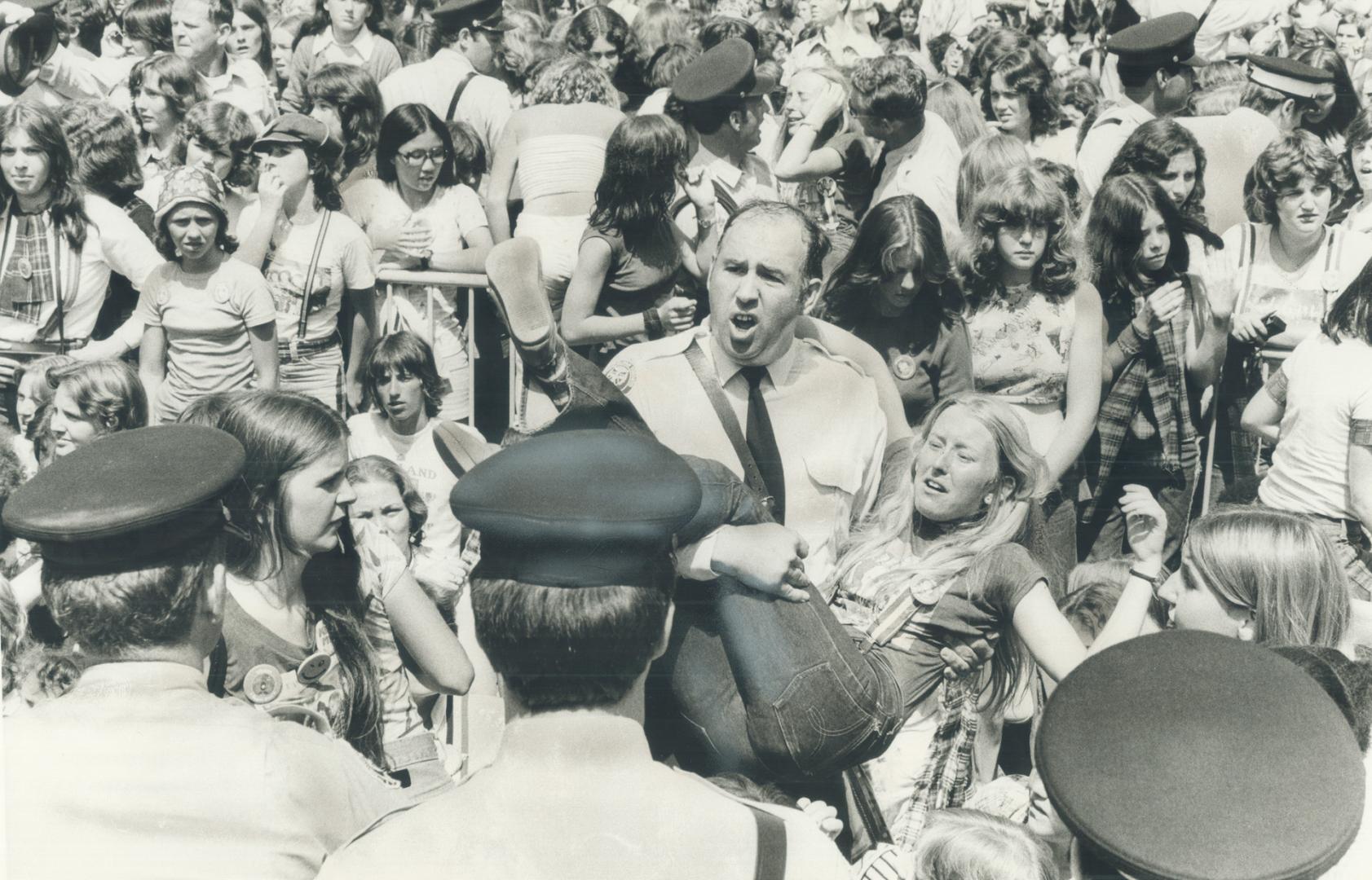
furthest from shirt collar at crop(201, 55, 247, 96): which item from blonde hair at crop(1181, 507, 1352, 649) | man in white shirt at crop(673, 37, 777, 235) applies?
blonde hair at crop(1181, 507, 1352, 649)

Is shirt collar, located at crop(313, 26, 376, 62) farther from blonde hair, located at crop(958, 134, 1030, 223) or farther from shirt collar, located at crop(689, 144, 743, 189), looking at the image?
blonde hair, located at crop(958, 134, 1030, 223)

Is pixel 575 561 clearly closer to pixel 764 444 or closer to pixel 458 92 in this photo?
pixel 764 444

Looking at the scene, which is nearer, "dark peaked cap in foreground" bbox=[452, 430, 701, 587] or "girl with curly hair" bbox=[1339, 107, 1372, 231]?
"dark peaked cap in foreground" bbox=[452, 430, 701, 587]

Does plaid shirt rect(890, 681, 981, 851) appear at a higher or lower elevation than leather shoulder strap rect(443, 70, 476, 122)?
lower

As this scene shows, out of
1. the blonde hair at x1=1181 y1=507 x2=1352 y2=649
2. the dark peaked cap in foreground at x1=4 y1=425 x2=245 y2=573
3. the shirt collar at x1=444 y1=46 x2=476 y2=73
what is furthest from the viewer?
the shirt collar at x1=444 y1=46 x2=476 y2=73

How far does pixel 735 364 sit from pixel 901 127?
0.83 meters

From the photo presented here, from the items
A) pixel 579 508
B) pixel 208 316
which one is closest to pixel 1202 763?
pixel 579 508

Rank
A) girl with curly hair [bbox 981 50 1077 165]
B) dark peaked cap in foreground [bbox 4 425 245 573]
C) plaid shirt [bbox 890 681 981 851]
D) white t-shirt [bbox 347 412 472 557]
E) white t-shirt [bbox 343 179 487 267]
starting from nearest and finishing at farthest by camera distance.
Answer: dark peaked cap in foreground [bbox 4 425 245 573]
plaid shirt [bbox 890 681 981 851]
white t-shirt [bbox 347 412 472 557]
white t-shirt [bbox 343 179 487 267]
girl with curly hair [bbox 981 50 1077 165]

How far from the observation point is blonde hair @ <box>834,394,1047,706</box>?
3.39 metres

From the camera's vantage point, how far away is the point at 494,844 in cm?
238

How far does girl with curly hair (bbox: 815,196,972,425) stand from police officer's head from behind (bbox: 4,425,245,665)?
4.63 ft

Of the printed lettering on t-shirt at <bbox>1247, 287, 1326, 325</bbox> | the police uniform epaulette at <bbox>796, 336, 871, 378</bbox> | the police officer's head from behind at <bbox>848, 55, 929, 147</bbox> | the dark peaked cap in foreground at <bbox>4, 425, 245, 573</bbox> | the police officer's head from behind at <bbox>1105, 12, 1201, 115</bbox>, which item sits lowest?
the dark peaked cap in foreground at <bbox>4, 425, 245, 573</bbox>

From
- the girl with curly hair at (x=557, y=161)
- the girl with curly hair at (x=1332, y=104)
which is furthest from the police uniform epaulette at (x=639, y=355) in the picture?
the girl with curly hair at (x=1332, y=104)

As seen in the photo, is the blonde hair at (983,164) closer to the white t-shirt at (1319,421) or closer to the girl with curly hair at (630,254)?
the girl with curly hair at (630,254)
